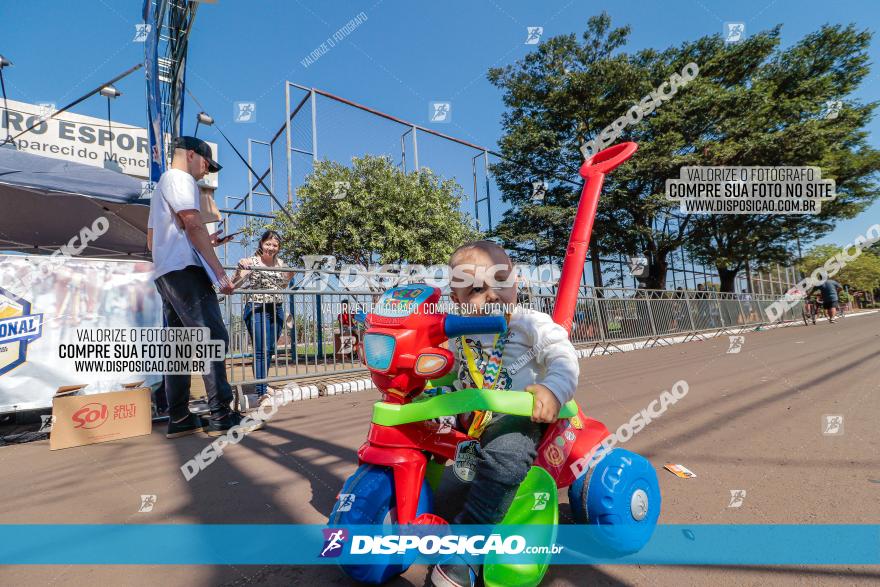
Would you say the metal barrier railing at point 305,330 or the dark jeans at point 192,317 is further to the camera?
the metal barrier railing at point 305,330

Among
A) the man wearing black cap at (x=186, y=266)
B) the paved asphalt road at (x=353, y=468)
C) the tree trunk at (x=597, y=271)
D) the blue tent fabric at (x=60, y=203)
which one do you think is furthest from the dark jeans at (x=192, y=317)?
the tree trunk at (x=597, y=271)

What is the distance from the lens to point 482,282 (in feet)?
4.71

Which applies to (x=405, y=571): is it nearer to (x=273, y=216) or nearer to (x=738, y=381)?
(x=738, y=381)

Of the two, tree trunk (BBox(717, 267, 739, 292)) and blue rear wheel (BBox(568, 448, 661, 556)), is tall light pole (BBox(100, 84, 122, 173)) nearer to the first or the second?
blue rear wheel (BBox(568, 448, 661, 556))

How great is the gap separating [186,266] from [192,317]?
1.22ft

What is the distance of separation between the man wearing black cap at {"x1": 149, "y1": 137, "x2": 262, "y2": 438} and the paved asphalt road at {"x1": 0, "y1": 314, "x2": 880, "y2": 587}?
0.30m

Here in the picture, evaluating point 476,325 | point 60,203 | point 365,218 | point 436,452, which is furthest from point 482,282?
point 365,218

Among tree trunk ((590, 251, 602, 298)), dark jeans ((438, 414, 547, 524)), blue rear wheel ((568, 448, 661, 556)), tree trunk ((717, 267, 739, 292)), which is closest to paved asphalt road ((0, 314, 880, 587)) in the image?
blue rear wheel ((568, 448, 661, 556))

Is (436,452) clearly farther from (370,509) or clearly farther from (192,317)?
(192,317)

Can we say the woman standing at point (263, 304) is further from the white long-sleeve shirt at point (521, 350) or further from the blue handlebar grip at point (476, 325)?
the blue handlebar grip at point (476, 325)

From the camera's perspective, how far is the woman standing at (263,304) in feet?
15.6

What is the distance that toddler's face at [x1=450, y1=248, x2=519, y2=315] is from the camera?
144 cm

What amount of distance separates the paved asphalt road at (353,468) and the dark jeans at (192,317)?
306 mm

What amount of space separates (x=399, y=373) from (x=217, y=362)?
93.5 inches
